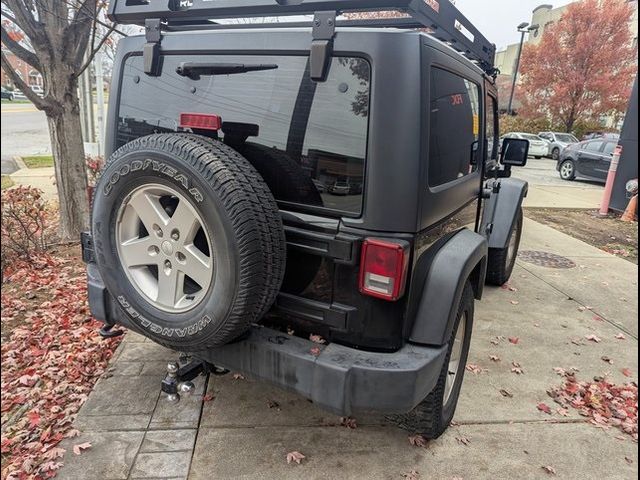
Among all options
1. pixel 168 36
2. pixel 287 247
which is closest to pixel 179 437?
pixel 287 247

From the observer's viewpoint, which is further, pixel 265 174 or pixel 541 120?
pixel 541 120

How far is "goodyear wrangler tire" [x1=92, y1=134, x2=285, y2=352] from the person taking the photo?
6.29 ft

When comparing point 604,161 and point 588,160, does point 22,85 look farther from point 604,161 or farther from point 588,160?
point 588,160

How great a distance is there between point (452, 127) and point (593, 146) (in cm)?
1526

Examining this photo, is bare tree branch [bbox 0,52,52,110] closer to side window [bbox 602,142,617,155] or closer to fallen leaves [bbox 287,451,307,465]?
fallen leaves [bbox 287,451,307,465]

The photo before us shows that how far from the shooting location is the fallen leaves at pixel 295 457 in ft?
8.16

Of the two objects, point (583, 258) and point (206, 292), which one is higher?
point (206, 292)

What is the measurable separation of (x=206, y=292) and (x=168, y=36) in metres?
1.39

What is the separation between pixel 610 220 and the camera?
10070 millimetres

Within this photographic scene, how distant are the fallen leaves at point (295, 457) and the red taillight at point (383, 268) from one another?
107 centimetres

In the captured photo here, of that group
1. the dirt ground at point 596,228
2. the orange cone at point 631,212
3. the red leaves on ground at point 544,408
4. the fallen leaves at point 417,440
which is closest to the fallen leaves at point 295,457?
the fallen leaves at point 417,440

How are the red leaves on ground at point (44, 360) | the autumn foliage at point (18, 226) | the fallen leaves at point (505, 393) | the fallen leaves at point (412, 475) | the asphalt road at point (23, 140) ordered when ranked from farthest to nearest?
the asphalt road at point (23, 140), the autumn foliage at point (18, 226), the fallen leaves at point (505, 393), the red leaves on ground at point (44, 360), the fallen leaves at point (412, 475)

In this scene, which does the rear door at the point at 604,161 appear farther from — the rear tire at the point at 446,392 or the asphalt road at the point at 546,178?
the rear tire at the point at 446,392

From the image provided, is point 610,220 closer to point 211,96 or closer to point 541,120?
point 211,96
